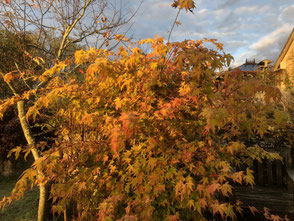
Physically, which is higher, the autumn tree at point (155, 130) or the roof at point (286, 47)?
the roof at point (286, 47)

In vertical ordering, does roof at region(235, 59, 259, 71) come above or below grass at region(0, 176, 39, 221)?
above

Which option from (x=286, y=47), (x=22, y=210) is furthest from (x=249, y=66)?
(x=22, y=210)

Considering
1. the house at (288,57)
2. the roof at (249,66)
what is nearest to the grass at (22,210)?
the house at (288,57)

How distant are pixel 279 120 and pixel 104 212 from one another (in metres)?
2.07

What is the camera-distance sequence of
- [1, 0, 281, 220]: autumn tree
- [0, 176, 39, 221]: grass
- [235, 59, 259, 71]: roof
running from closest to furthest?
[1, 0, 281, 220]: autumn tree
[0, 176, 39, 221]: grass
[235, 59, 259, 71]: roof

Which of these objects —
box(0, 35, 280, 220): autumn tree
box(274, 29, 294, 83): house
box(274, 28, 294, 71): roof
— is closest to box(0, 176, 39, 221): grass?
box(0, 35, 280, 220): autumn tree

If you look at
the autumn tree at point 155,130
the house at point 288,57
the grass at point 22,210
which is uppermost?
the house at point 288,57

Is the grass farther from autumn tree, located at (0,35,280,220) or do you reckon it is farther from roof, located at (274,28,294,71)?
roof, located at (274,28,294,71)

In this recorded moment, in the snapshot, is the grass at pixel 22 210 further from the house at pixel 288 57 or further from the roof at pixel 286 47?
the roof at pixel 286 47

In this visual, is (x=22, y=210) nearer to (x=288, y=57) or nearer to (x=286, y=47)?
(x=288, y=57)

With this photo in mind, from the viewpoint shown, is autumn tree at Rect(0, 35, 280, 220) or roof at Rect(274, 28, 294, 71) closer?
autumn tree at Rect(0, 35, 280, 220)

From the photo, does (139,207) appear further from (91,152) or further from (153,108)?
(153,108)

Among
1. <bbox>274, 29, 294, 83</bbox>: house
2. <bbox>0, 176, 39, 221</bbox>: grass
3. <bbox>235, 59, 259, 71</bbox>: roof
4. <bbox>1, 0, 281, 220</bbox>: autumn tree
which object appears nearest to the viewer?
<bbox>1, 0, 281, 220</bbox>: autumn tree

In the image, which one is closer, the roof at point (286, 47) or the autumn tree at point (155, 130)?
the autumn tree at point (155, 130)
